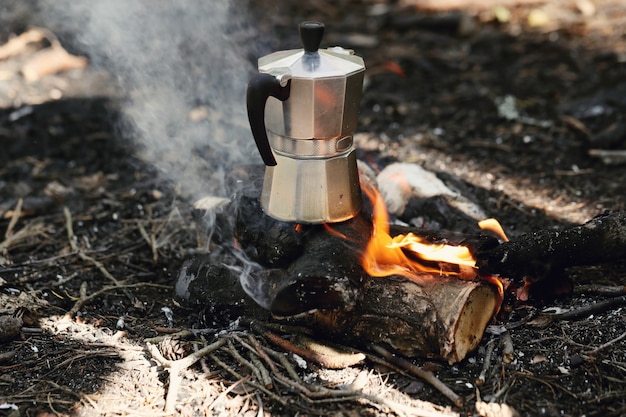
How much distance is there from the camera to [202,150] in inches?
162

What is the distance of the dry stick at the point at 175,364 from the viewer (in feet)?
7.21

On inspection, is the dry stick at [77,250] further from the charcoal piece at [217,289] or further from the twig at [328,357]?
the twig at [328,357]

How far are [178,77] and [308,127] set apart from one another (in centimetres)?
283

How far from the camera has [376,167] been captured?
371 centimetres

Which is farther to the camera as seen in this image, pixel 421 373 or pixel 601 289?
pixel 601 289

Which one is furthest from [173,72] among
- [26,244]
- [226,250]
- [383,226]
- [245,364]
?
[245,364]

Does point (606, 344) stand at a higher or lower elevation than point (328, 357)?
higher

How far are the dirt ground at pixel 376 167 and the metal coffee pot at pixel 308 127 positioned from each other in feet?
1.82

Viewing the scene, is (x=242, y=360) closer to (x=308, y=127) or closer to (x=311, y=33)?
(x=308, y=127)

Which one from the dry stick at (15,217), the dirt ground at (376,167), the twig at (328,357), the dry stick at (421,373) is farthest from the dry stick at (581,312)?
the dry stick at (15,217)

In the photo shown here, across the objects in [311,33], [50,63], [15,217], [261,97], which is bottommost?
[15,217]

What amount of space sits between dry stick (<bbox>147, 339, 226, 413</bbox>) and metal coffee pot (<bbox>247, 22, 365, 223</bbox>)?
0.55 metres

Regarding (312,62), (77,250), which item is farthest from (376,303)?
(77,250)

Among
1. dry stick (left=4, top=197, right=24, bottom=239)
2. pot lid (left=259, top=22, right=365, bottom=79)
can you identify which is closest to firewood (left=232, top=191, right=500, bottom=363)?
pot lid (left=259, top=22, right=365, bottom=79)
